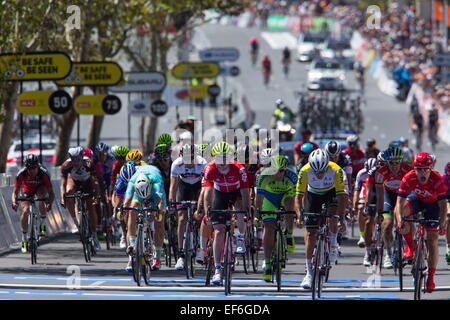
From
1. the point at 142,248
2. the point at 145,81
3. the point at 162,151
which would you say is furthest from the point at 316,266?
the point at 145,81

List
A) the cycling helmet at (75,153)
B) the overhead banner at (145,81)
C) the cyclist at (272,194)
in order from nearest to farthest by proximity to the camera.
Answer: the cyclist at (272,194), the cycling helmet at (75,153), the overhead banner at (145,81)

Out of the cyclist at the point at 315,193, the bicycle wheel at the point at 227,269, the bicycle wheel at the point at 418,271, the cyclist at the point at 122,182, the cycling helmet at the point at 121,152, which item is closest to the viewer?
the bicycle wheel at the point at 418,271

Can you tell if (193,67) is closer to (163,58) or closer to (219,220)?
(163,58)

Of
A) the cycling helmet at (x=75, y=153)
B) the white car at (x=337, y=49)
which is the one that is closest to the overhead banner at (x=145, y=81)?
the cycling helmet at (x=75, y=153)

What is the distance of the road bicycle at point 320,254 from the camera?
1714 centimetres

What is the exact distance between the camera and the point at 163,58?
155 feet

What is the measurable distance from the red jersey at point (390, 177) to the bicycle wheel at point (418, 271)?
10.3 feet

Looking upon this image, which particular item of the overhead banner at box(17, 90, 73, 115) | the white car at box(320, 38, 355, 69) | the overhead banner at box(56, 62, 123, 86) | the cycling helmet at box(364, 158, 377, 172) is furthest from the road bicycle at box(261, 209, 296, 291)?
the white car at box(320, 38, 355, 69)

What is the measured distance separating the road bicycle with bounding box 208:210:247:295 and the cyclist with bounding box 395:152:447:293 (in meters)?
2.09

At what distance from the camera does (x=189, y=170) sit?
20531 millimetres

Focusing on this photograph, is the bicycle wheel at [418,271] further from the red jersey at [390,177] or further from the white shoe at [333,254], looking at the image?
the red jersey at [390,177]

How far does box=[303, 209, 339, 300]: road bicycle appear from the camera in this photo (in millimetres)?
17141

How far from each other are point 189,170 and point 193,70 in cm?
2205

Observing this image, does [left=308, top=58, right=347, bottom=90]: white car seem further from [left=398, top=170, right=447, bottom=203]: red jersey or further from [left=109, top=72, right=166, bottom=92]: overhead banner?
[left=398, top=170, right=447, bottom=203]: red jersey
